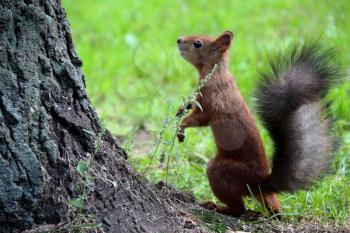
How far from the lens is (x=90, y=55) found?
23.1 feet

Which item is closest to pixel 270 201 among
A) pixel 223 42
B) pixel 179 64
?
pixel 223 42

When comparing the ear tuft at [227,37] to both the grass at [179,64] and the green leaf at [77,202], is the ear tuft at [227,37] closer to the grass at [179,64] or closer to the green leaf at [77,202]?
the grass at [179,64]

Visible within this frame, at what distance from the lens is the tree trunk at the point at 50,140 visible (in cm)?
244

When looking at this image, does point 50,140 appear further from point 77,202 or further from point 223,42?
point 223,42

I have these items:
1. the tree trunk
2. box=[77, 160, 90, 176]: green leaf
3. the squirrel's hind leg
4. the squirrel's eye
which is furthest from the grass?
box=[77, 160, 90, 176]: green leaf

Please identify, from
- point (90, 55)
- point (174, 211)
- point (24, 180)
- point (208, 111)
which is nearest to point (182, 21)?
point (90, 55)

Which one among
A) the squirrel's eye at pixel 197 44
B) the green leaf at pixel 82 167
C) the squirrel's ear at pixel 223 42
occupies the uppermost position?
the squirrel's eye at pixel 197 44

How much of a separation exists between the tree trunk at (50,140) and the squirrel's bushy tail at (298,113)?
76cm

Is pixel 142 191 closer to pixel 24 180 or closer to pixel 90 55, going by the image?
pixel 24 180

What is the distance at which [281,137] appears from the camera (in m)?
3.48

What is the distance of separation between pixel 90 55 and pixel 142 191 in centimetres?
430

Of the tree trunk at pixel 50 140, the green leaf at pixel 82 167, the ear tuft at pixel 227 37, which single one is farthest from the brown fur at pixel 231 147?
the green leaf at pixel 82 167

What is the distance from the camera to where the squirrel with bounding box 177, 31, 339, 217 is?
11.0 ft

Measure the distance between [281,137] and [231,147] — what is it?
0.27 m
